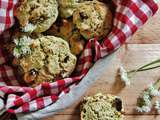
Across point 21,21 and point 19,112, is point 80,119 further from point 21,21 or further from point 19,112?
point 21,21

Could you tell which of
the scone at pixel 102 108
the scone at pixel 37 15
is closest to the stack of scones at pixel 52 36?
the scone at pixel 37 15

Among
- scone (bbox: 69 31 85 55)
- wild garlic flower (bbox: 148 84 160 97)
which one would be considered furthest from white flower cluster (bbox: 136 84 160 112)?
scone (bbox: 69 31 85 55)

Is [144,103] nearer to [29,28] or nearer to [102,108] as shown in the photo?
[102,108]

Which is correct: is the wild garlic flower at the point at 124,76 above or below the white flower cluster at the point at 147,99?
above

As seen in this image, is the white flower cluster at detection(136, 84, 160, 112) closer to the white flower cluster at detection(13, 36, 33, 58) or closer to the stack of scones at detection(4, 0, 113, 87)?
the stack of scones at detection(4, 0, 113, 87)

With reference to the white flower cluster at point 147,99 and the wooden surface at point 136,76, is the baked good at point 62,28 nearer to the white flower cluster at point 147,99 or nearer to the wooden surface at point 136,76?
the wooden surface at point 136,76

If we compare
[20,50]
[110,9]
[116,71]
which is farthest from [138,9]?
[20,50]
